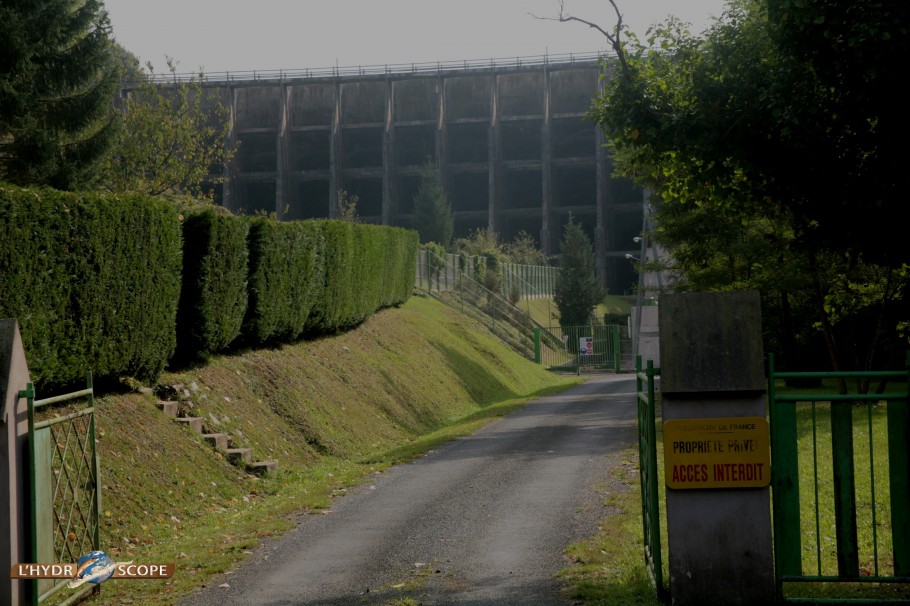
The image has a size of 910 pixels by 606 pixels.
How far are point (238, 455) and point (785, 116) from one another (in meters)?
10.0

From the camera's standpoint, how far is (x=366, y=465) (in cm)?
1875

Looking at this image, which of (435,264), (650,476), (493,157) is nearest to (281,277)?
(650,476)

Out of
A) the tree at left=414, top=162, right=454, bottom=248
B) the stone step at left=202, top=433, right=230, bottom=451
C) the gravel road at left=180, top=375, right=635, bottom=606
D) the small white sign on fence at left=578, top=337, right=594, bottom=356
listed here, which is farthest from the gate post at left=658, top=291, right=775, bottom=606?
the tree at left=414, top=162, right=454, bottom=248

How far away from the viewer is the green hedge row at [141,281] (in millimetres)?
A: 13250

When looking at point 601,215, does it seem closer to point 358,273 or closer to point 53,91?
point 358,273

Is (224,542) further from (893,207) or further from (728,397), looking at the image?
(893,207)

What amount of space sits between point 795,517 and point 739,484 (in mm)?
495

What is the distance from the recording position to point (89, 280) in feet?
48.0

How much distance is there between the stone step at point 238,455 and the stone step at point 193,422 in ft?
1.88

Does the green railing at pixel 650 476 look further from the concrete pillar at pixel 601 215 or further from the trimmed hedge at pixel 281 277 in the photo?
the concrete pillar at pixel 601 215

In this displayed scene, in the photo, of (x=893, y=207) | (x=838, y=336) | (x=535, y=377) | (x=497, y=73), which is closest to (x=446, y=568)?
(x=893, y=207)

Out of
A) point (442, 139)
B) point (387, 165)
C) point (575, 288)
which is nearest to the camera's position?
point (575, 288)

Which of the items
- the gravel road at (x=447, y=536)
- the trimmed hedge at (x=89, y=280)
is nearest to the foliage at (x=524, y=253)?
the gravel road at (x=447, y=536)

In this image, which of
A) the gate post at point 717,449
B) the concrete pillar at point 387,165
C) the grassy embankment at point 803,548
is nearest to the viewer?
the gate post at point 717,449
